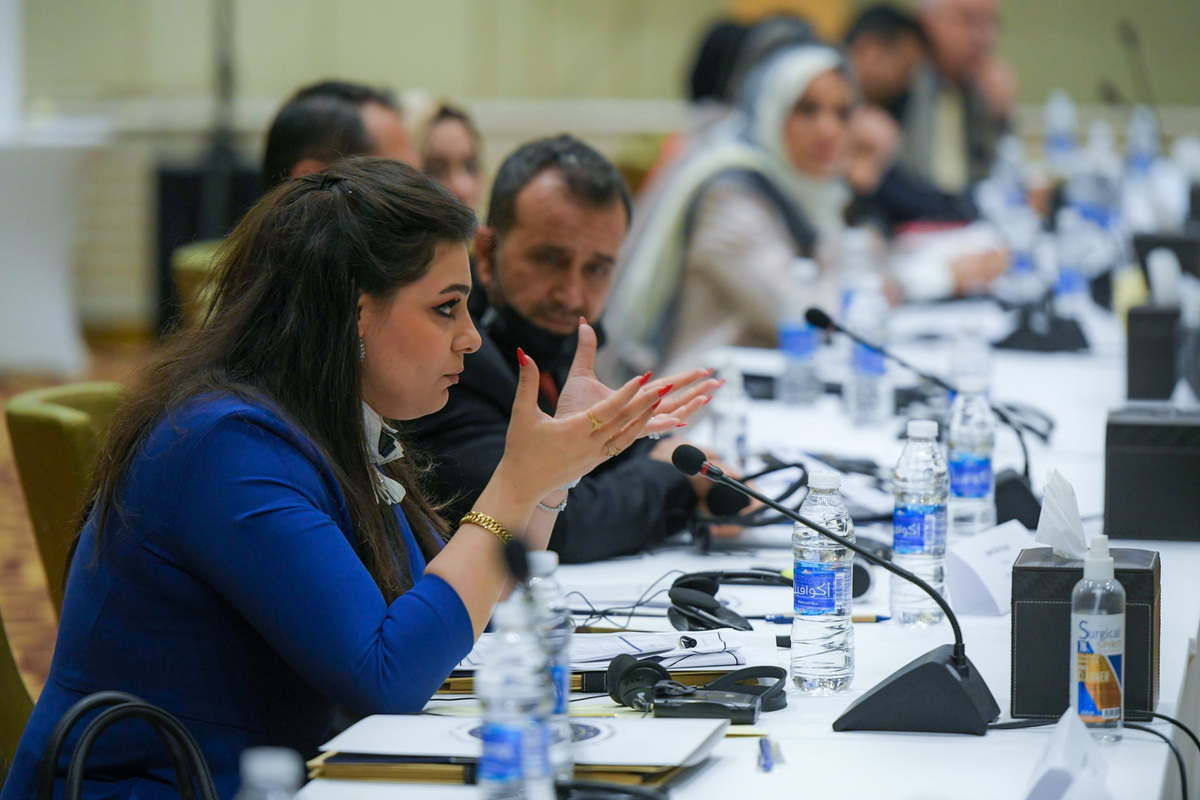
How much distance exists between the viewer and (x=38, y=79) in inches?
333

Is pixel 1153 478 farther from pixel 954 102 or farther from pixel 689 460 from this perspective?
pixel 954 102

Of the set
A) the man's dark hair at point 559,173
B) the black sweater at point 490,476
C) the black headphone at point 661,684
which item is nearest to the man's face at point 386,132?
the man's dark hair at point 559,173

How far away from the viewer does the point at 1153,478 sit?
6.98ft

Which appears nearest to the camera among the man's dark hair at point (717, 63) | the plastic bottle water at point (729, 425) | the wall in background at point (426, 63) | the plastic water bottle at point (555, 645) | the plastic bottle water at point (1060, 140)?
the plastic water bottle at point (555, 645)

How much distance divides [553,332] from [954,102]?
564 centimetres

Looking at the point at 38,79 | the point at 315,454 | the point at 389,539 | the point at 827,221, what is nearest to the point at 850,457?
the point at 389,539

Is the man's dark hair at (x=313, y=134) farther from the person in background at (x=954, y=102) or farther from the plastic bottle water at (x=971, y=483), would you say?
the person in background at (x=954, y=102)

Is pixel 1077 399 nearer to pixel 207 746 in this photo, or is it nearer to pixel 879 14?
pixel 207 746

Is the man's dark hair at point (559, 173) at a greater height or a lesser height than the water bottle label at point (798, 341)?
greater

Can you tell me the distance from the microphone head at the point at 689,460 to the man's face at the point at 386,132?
5.00 ft

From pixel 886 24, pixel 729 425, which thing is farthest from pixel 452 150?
pixel 886 24

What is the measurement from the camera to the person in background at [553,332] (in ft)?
6.93

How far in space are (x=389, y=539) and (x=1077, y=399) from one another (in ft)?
7.19

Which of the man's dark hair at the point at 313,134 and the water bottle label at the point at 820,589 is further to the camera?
the man's dark hair at the point at 313,134
